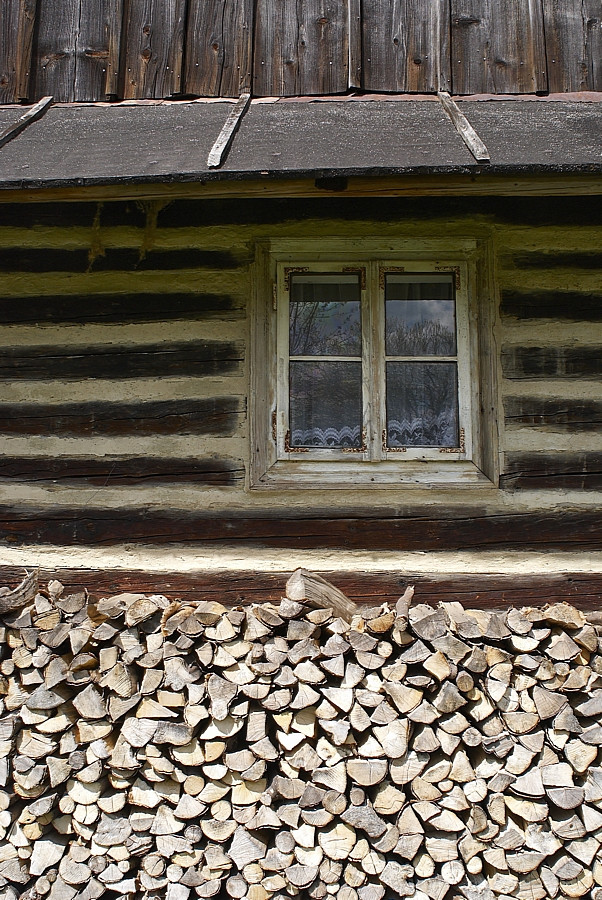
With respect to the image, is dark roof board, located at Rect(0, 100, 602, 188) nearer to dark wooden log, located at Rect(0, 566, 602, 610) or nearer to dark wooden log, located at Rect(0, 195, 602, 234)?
dark wooden log, located at Rect(0, 195, 602, 234)

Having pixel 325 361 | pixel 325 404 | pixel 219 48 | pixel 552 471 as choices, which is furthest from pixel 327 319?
pixel 219 48

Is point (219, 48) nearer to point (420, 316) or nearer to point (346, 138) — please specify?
point (346, 138)

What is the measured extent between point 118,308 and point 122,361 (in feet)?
0.93

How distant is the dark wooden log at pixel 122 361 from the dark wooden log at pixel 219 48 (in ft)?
4.78

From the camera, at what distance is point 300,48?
358 cm

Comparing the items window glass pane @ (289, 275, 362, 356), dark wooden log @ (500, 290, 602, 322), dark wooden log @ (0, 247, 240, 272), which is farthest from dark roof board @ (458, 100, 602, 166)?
dark wooden log @ (0, 247, 240, 272)

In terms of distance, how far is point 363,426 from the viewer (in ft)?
11.0

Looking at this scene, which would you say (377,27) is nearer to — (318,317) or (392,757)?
(318,317)

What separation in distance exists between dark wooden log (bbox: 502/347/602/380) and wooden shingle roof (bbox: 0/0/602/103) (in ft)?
4.73

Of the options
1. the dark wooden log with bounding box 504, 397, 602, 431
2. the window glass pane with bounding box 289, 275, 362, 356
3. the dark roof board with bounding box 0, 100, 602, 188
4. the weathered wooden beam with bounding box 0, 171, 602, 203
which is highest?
the dark roof board with bounding box 0, 100, 602, 188

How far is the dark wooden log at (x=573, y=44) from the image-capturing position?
3.51m

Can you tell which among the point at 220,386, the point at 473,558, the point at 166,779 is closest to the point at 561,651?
the point at 473,558

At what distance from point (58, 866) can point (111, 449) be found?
1.93 meters

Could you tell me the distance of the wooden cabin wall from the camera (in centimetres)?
326
